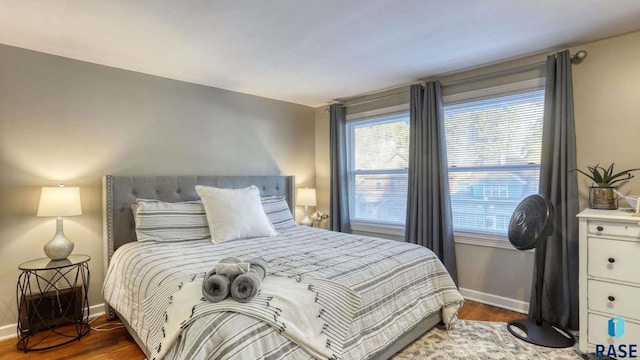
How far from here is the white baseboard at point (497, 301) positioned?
2.89 m

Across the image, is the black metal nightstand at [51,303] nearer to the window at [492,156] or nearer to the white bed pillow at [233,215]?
the white bed pillow at [233,215]

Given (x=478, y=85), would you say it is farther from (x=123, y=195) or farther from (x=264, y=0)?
(x=123, y=195)

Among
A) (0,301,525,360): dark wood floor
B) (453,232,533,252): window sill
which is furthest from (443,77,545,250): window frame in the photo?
(0,301,525,360): dark wood floor

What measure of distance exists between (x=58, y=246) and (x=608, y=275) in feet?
12.7

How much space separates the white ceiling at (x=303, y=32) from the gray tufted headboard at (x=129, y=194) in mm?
1054

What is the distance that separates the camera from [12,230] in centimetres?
250

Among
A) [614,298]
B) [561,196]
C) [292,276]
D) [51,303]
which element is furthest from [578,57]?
[51,303]

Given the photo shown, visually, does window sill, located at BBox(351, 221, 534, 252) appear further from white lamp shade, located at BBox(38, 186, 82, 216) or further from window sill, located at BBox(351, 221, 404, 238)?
white lamp shade, located at BBox(38, 186, 82, 216)

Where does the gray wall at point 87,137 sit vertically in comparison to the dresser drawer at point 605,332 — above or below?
above

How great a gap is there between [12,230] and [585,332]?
4.24 metres

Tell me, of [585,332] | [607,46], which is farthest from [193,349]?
[607,46]

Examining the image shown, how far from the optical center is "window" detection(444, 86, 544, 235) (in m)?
2.88
